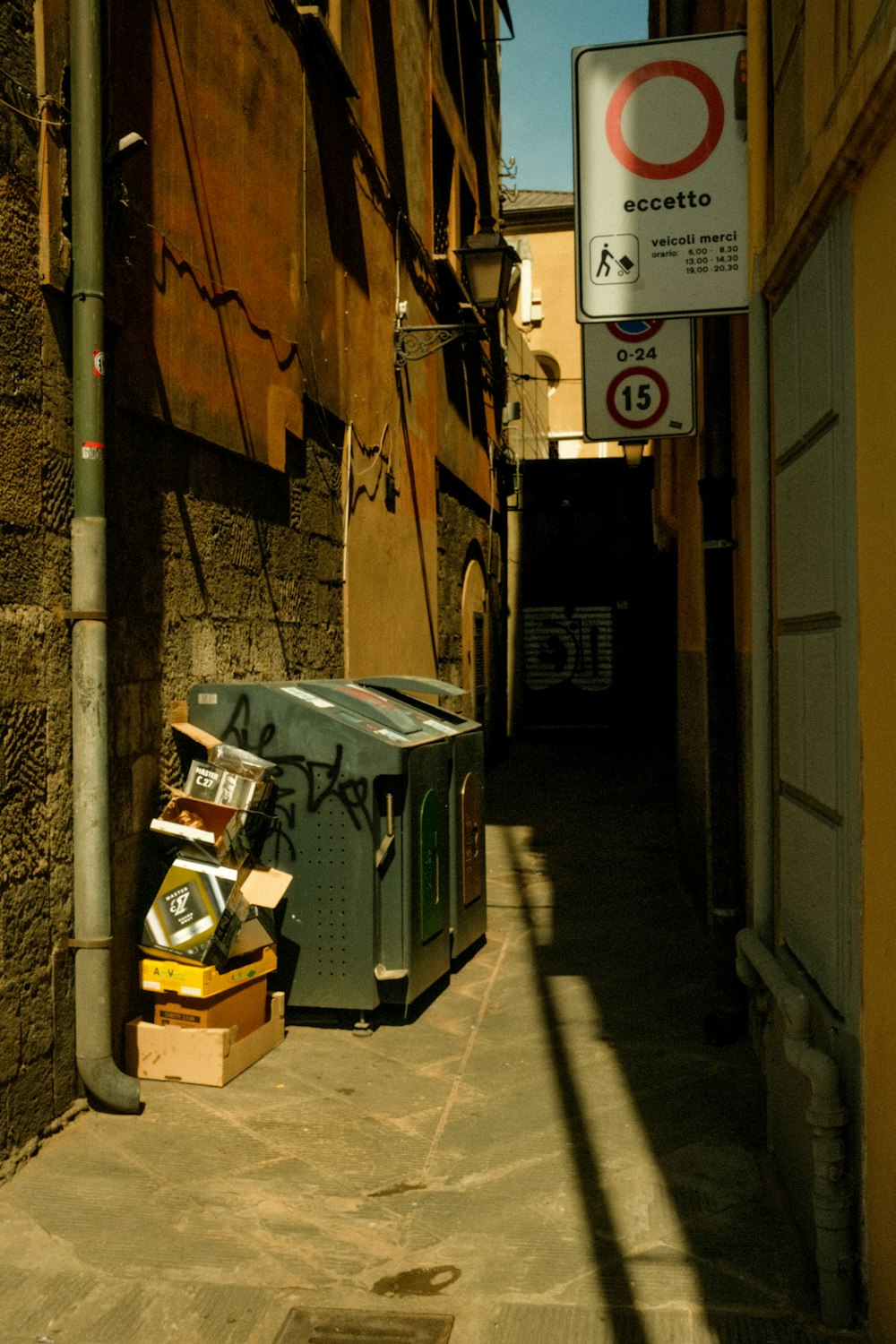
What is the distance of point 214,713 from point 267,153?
329cm

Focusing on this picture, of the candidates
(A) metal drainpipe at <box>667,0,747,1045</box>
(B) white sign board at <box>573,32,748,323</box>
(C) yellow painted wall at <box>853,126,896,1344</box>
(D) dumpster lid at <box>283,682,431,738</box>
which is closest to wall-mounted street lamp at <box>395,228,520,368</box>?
(A) metal drainpipe at <box>667,0,747,1045</box>

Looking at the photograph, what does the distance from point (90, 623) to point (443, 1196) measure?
2346 mm

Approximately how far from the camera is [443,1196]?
4027 millimetres

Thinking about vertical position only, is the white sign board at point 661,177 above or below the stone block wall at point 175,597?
above

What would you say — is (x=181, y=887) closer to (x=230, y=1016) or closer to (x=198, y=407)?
(x=230, y=1016)

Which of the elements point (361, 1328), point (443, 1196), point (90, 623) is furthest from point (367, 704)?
point (361, 1328)

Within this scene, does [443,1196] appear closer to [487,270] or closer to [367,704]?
[367,704]

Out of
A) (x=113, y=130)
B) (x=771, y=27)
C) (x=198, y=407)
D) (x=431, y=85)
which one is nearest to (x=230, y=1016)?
(x=198, y=407)

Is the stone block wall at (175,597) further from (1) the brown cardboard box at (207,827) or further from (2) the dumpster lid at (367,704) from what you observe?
(2) the dumpster lid at (367,704)

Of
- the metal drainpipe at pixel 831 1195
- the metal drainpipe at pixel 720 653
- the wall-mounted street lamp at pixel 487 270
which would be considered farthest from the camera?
the wall-mounted street lamp at pixel 487 270

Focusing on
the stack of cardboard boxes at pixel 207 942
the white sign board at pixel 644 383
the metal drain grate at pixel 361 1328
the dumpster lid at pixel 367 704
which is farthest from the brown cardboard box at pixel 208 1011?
the white sign board at pixel 644 383

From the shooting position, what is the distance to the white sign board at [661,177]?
14.8 ft

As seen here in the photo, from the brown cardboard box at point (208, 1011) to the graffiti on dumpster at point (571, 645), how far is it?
1827 cm

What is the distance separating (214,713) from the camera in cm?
573
